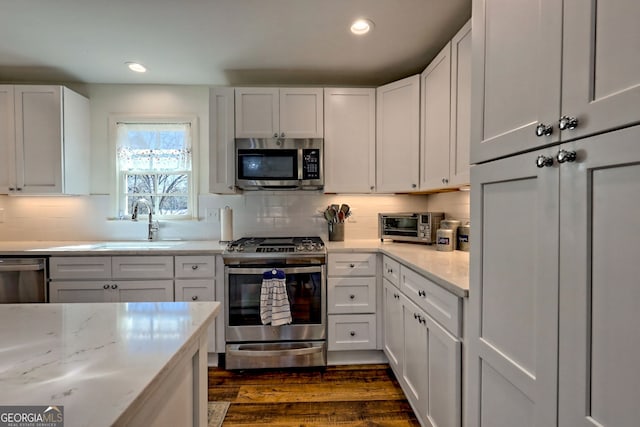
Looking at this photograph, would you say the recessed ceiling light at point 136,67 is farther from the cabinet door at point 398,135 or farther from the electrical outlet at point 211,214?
the cabinet door at point 398,135

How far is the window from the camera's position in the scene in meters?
2.99

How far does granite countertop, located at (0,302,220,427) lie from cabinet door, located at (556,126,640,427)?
2.84 feet

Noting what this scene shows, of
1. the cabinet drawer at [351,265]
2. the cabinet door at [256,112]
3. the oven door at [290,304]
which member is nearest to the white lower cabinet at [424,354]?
the cabinet drawer at [351,265]

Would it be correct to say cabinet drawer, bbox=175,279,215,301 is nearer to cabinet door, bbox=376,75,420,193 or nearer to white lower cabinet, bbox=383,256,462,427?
white lower cabinet, bbox=383,256,462,427

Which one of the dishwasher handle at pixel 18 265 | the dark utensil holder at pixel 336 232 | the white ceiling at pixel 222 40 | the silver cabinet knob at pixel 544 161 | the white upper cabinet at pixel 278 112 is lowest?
the dishwasher handle at pixel 18 265

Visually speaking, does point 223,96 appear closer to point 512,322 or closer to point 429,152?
point 429,152

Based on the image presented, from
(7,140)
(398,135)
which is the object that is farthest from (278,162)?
(7,140)

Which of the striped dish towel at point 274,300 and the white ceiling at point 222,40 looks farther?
the striped dish towel at point 274,300

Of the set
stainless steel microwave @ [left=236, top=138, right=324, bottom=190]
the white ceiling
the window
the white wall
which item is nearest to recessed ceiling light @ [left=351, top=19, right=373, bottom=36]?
the white ceiling

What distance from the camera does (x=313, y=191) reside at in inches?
117

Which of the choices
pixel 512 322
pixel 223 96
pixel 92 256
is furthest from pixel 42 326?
pixel 223 96

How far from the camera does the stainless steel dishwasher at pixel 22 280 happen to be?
2.29m

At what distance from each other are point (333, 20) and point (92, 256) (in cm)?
243

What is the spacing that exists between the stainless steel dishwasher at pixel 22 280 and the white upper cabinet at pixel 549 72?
298 centimetres
